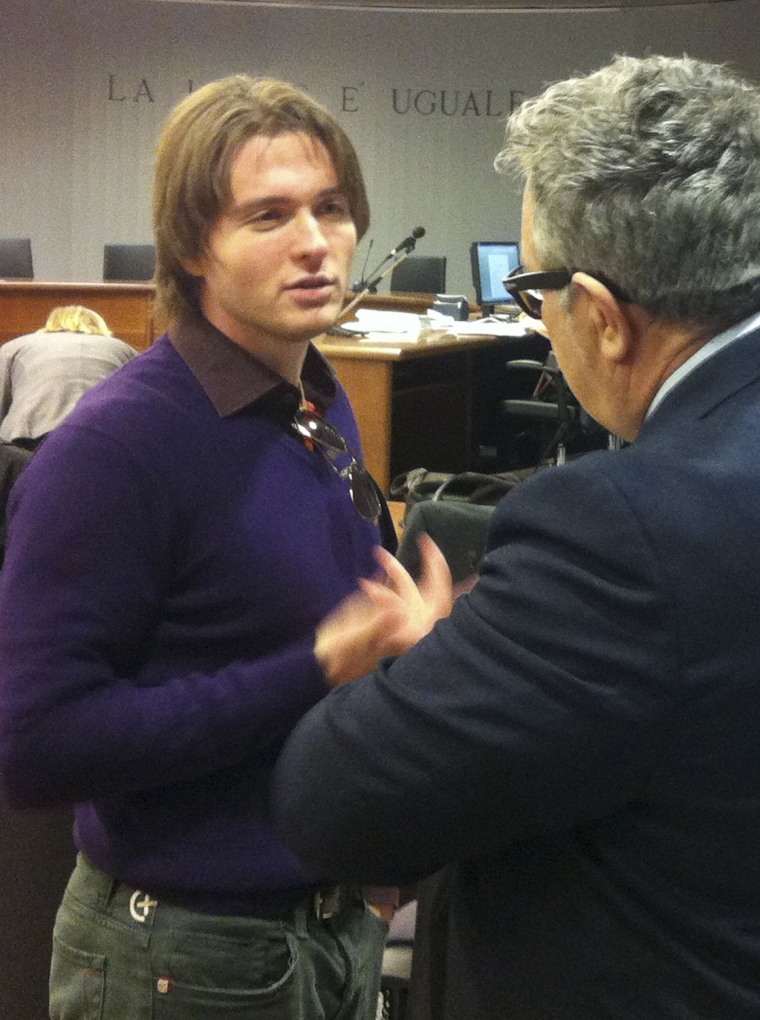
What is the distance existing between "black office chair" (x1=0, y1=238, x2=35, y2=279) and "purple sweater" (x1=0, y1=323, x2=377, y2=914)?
24.6 ft

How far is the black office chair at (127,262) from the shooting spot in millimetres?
8141

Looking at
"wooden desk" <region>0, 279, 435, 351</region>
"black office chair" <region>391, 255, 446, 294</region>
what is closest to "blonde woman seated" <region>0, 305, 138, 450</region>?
"wooden desk" <region>0, 279, 435, 351</region>

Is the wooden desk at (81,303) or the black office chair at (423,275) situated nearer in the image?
the wooden desk at (81,303)

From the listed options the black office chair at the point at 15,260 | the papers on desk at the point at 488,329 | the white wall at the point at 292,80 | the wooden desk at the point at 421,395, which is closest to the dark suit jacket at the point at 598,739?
the wooden desk at the point at 421,395

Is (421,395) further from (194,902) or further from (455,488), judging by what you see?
(194,902)

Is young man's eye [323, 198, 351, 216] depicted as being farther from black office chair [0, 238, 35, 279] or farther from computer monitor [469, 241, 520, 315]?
black office chair [0, 238, 35, 279]

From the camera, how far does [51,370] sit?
4.05 m

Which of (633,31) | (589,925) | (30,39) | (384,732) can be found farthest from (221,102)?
(30,39)

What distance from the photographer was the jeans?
1.08m

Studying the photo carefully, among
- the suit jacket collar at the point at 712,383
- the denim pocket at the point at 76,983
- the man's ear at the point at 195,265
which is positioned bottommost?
the denim pocket at the point at 76,983

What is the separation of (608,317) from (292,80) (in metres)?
9.20

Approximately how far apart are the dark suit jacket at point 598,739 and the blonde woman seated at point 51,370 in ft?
10.8

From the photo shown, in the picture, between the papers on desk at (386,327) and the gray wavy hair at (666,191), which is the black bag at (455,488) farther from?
the gray wavy hair at (666,191)

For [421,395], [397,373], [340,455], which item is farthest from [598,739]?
[421,395]
